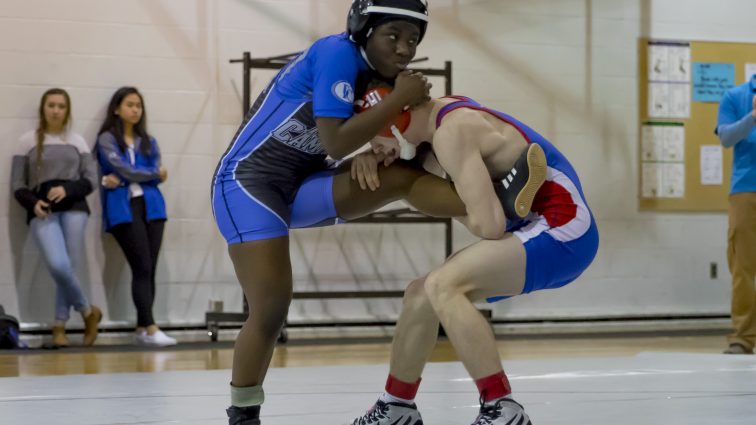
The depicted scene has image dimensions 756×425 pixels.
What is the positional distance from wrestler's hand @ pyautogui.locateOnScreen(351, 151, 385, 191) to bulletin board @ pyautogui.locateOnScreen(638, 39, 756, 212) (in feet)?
18.6

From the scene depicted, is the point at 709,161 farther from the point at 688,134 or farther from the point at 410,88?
the point at 410,88

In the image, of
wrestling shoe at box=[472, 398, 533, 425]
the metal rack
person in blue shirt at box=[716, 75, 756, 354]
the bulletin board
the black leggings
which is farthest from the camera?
the bulletin board

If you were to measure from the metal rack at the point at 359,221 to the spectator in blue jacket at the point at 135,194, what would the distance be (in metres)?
0.34

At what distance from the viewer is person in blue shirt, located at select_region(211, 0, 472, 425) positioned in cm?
289

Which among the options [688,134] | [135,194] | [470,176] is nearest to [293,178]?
[470,176]

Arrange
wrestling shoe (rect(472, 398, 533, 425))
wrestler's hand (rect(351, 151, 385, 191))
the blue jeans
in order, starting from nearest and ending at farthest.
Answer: wrestling shoe (rect(472, 398, 533, 425)) < wrestler's hand (rect(351, 151, 385, 191)) < the blue jeans

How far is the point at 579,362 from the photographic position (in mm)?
5230

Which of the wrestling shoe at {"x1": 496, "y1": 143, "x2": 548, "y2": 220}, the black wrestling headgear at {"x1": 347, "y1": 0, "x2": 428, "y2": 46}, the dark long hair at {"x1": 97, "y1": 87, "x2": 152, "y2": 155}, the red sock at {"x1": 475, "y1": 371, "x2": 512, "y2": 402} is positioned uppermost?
the black wrestling headgear at {"x1": 347, "y1": 0, "x2": 428, "y2": 46}

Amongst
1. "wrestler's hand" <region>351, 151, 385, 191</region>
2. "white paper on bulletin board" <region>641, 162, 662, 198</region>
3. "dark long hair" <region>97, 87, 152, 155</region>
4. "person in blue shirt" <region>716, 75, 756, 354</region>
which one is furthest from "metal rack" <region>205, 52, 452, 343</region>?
"wrestler's hand" <region>351, 151, 385, 191</region>

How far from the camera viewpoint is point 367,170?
3.00 meters

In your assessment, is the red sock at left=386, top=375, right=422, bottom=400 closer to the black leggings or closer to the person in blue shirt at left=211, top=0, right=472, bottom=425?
the person in blue shirt at left=211, top=0, right=472, bottom=425

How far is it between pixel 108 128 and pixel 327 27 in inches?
64.1

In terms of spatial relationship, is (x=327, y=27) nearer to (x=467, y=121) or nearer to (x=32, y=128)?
(x=32, y=128)

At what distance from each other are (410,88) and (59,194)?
14.0 ft
